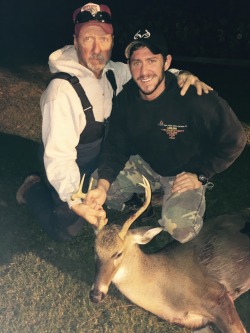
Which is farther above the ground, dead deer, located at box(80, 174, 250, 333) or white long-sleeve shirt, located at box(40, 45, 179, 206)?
white long-sleeve shirt, located at box(40, 45, 179, 206)

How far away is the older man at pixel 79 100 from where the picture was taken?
14.5 ft

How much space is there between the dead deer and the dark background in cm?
736

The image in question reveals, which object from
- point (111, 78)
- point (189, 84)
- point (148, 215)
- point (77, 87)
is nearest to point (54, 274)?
point (148, 215)

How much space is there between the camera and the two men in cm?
455

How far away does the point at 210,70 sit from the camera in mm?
10219

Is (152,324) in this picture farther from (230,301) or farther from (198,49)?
(198,49)

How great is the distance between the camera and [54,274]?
209 inches

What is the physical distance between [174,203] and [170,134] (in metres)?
0.85

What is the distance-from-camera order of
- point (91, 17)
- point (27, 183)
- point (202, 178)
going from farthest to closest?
point (27, 183) → point (202, 178) → point (91, 17)

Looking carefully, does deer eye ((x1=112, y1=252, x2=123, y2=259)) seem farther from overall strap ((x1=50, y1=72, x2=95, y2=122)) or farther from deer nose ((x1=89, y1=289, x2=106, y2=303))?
overall strap ((x1=50, y1=72, x2=95, y2=122))

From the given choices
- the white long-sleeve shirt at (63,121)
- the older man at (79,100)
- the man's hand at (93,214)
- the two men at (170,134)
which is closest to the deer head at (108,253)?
the man's hand at (93,214)

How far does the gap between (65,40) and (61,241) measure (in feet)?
30.1

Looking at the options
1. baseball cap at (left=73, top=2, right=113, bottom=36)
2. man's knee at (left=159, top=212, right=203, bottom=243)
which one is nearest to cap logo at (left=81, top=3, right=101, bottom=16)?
baseball cap at (left=73, top=2, right=113, bottom=36)

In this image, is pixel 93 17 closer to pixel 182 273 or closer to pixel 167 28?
pixel 182 273
